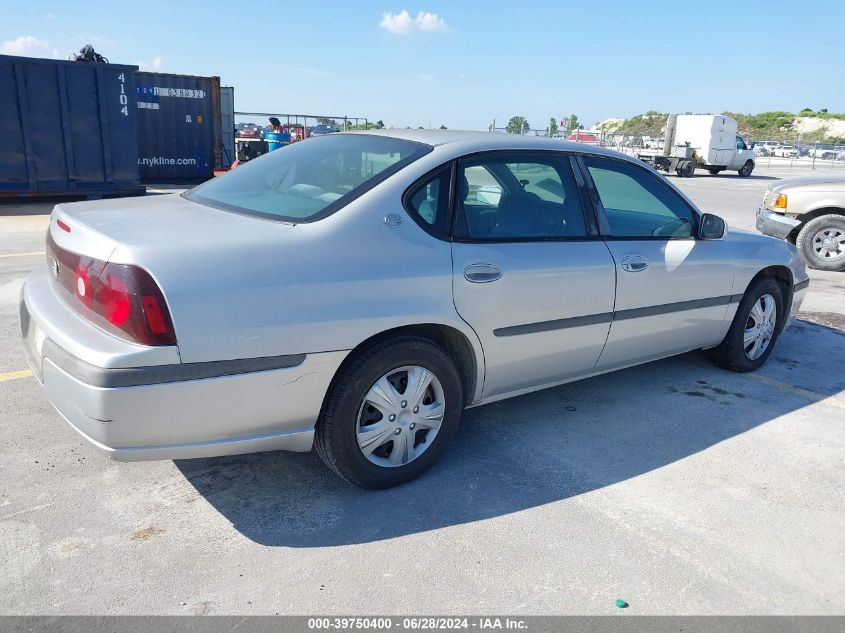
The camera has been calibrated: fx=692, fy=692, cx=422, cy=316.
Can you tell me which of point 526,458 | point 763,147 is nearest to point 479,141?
point 526,458

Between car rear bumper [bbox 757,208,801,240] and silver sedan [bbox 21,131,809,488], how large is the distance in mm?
5553

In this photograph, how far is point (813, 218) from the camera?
9.07 metres

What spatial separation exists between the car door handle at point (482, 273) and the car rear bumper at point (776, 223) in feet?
23.9

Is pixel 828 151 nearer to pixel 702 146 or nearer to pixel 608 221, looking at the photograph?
pixel 702 146

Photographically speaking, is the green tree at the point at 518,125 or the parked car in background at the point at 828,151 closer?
→ the green tree at the point at 518,125

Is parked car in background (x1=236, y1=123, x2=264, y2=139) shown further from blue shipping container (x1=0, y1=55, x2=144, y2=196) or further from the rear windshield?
the rear windshield

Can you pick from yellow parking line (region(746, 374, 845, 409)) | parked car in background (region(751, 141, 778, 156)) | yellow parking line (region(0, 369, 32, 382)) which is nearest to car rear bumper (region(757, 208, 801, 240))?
yellow parking line (region(746, 374, 845, 409))

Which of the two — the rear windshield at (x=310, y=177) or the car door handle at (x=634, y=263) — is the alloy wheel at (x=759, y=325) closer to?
the car door handle at (x=634, y=263)

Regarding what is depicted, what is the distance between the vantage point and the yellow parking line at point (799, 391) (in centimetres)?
451

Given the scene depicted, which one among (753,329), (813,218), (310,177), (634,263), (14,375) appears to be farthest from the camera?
(813,218)

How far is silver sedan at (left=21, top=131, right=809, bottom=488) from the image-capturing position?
251 cm

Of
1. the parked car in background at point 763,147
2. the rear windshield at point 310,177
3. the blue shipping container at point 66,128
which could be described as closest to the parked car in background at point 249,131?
the blue shipping container at point 66,128

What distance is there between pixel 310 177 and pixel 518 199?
107cm

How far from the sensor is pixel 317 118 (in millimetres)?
22859
